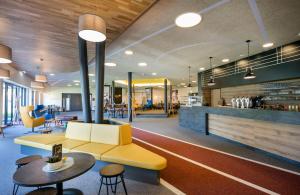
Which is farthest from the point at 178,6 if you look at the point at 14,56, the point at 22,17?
the point at 14,56

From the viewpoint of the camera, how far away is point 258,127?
404cm

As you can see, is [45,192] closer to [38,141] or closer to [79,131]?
[79,131]

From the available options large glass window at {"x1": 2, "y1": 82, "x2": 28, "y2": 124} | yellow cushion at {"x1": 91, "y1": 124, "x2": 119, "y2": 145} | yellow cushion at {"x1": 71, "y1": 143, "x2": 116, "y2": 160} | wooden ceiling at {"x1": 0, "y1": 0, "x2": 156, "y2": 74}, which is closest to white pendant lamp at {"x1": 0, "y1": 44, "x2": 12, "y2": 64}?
wooden ceiling at {"x1": 0, "y1": 0, "x2": 156, "y2": 74}

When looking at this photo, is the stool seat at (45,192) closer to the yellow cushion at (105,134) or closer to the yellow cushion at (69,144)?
the yellow cushion at (69,144)

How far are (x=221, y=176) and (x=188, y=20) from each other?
3.17 m

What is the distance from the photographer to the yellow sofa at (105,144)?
99.8 inches

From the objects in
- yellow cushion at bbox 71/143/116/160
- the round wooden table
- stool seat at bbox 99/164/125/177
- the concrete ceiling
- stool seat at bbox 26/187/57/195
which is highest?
the concrete ceiling

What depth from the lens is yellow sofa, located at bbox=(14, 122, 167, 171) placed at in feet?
8.32

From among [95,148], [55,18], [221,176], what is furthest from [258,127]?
[55,18]

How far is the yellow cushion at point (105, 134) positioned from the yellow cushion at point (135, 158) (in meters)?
0.35

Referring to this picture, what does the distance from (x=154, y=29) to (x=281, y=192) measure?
12.7 ft

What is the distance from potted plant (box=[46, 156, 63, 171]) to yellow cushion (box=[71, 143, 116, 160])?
877 mm

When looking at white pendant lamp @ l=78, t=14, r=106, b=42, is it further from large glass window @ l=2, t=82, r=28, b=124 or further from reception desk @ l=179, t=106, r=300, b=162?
large glass window @ l=2, t=82, r=28, b=124

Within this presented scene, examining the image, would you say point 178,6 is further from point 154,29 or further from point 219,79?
point 219,79
